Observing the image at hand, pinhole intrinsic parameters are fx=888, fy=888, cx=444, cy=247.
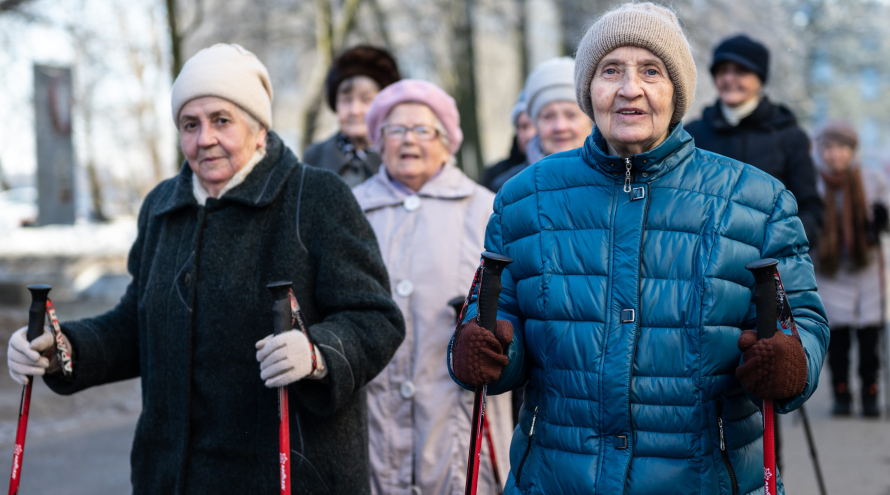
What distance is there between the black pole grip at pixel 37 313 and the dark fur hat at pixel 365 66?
2442 mm

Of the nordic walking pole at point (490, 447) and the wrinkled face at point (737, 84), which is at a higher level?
the wrinkled face at point (737, 84)

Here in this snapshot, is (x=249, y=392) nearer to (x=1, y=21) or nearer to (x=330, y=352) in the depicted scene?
(x=330, y=352)

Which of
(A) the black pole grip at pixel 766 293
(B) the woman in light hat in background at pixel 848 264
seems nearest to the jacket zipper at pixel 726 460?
(A) the black pole grip at pixel 766 293

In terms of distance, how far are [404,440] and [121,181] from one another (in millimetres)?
31092

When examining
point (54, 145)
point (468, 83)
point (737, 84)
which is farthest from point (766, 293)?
point (468, 83)

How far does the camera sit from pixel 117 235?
2044 centimetres

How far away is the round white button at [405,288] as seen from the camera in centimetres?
369

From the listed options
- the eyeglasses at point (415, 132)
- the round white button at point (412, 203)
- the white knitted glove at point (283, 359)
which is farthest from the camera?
the eyeglasses at point (415, 132)

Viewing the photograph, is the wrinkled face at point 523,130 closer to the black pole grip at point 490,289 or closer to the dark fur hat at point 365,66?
the dark fur hat at point 365,66

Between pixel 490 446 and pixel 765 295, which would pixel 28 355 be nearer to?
pixel 490 446

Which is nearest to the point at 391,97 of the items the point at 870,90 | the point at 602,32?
the point at 602,32

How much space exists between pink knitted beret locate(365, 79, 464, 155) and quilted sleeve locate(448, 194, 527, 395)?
1603 mm

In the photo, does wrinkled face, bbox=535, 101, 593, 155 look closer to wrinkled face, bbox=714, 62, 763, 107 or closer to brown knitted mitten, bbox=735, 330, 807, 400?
wrinkled face, bbox=714, 62, 763, 107

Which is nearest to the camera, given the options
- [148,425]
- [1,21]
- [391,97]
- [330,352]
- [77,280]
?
[330,352]
